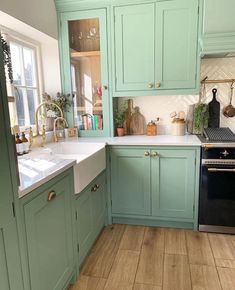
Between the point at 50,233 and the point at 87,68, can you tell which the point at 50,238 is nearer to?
the point at 50,233

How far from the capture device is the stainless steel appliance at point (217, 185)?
7.18 feet

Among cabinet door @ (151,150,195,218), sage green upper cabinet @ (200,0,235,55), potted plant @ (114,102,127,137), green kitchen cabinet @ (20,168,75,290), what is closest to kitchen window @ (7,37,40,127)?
potted plant @ (114,102,127,137)

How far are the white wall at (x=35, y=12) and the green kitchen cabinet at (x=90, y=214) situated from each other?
1.52 meters

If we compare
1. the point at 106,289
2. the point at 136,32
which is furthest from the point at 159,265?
the point at 136,32

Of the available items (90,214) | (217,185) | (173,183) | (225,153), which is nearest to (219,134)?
(225,153)

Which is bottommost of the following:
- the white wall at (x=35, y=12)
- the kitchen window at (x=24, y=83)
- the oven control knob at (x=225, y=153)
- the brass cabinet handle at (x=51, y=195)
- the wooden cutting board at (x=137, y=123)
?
the brass cabinet handle at (x=51, y=195)

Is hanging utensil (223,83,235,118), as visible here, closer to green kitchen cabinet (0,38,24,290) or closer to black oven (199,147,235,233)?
black oven (199,147,235,233)

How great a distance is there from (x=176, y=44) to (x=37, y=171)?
1.83 m

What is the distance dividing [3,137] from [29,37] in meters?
1.85

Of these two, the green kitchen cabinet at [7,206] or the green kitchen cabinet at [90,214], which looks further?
the green kitchen cabinet at [90,214]

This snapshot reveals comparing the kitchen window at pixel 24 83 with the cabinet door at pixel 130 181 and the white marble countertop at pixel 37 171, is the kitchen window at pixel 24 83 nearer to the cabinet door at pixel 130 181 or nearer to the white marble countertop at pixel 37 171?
the white marble countertop at pixel 37 171

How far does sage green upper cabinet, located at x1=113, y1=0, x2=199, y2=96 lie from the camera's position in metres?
2.31

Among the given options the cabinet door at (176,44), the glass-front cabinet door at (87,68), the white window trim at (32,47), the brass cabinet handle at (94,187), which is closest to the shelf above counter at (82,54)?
the glass-front cabinet door at (87,68)

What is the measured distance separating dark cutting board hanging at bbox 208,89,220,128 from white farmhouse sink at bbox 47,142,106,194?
1254 mm
